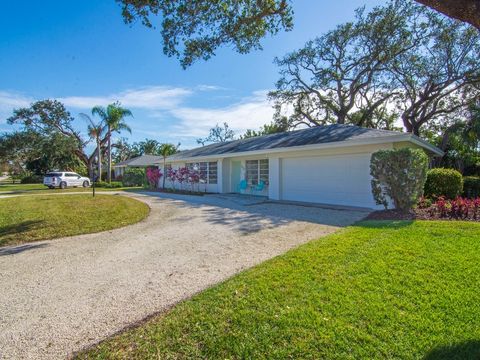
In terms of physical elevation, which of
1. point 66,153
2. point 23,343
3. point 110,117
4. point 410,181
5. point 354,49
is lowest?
point 23,343

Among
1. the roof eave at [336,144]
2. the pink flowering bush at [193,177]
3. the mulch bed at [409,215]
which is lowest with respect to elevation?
the mulch bed at [409,215]

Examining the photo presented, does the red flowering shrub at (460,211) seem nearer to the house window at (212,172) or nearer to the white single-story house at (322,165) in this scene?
the white single-story house at (322,165)

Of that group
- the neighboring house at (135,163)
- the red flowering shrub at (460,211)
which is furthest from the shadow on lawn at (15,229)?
the neighboring house at (135,163)

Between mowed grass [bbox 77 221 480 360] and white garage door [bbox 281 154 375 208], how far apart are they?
641 cm

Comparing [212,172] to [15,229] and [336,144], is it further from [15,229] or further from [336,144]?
[15,229]

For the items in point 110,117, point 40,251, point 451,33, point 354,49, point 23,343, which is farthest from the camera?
point 110,117

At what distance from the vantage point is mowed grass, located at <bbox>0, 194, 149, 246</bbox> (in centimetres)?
742

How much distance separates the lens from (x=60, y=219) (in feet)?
28.2

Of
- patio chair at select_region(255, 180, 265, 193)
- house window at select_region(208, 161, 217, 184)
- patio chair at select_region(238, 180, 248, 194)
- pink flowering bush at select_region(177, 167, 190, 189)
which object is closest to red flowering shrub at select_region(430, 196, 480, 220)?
patio chair at select_region(255, 180, 265, 193)

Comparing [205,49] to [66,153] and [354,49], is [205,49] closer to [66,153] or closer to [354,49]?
[354,49]

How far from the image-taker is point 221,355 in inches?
105

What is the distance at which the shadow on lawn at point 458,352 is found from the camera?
2512 millimetres

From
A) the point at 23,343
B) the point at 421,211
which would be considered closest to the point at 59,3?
the point at 23,343

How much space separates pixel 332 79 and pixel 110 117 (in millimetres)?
21506
